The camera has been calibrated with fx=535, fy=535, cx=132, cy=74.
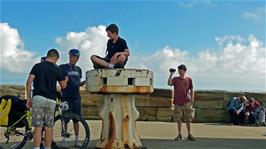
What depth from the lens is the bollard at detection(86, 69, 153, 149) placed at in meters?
8.55

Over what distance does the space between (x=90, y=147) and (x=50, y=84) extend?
2003mm

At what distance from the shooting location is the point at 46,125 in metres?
7.92

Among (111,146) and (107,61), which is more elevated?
(107,61)

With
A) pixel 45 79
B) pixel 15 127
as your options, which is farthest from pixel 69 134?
pixel 45 79

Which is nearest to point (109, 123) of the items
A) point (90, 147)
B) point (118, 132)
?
point (118, 132)

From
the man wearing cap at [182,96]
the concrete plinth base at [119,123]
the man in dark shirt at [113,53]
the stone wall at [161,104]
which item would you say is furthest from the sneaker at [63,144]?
the stone wall at [161,104]

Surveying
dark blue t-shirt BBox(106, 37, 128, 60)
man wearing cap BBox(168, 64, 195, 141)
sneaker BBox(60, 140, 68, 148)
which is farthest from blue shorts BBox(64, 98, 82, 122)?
man wearing cap BBox(168, 64, 195, 141)

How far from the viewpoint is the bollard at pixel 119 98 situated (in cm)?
855

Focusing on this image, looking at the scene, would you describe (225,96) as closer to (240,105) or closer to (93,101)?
(240,105)

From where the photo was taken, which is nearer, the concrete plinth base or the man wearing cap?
the concrete plinth base

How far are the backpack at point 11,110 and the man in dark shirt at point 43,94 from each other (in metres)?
0.72

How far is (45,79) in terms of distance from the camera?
25.8 feet

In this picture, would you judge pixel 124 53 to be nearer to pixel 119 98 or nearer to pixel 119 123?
pixel 119 98

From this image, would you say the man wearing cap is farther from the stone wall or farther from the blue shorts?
the stone wall
